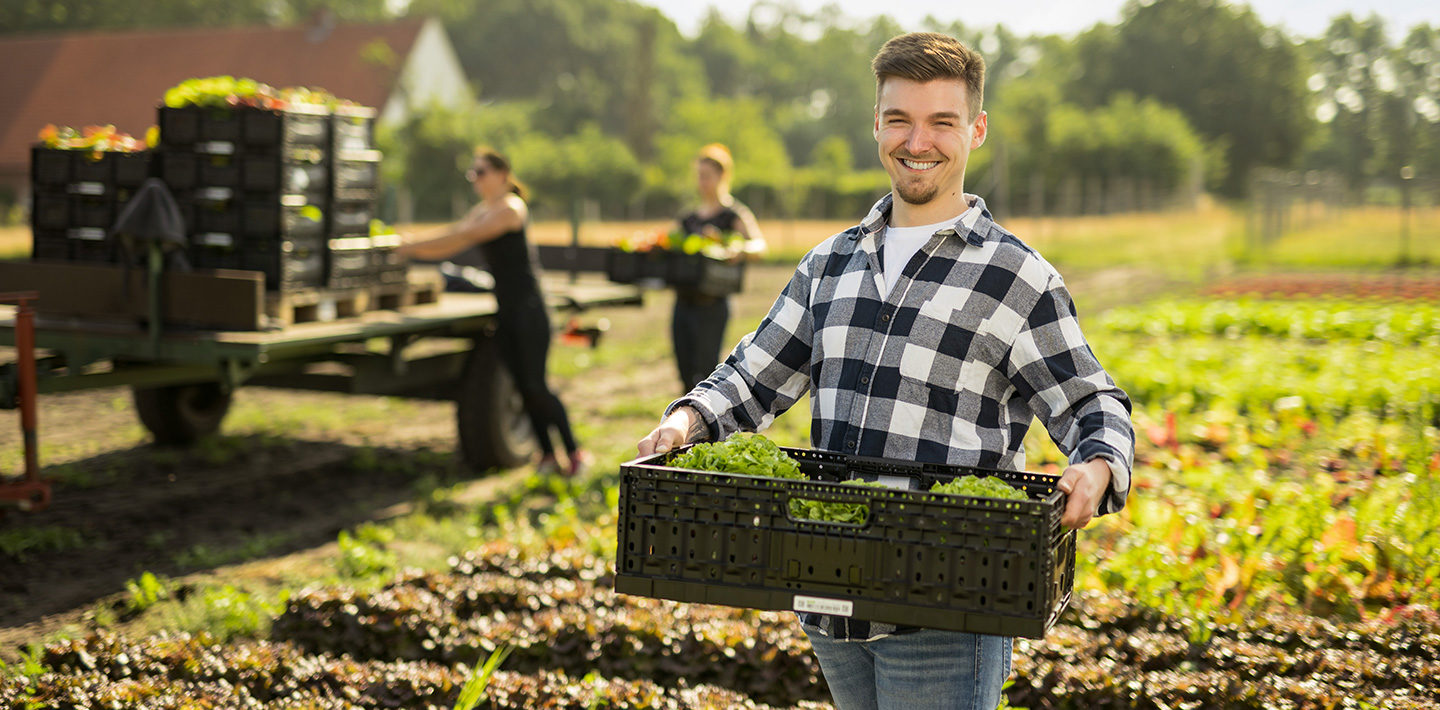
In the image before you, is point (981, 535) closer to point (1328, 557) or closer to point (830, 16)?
point (1328, 557)

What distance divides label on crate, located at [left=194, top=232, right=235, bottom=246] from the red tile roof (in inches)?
1326

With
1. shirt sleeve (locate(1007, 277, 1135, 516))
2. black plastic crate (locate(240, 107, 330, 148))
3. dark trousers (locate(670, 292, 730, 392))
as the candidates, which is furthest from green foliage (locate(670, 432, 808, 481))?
dark trousers (locate(670, 292, 730, 392))

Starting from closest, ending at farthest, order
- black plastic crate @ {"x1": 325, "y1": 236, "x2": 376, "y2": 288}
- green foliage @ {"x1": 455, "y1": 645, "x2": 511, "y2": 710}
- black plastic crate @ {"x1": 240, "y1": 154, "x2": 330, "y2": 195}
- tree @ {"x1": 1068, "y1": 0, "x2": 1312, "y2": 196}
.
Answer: green foliage @ {"x1": 455, "y1": 645, "x2": 511, "y2": 710}
black plastic crate @ {"x1": 240, "y1": 154, "x2": 330, "y2": 195}
black plastic crate @ {"x1": 325, "y1": 236, "x2": 376, "y2": 288}
tree @ {"x1": 1068, "y1": 0, "x2": 1312, "y2": 196}

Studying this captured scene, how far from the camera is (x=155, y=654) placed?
4.04 meters

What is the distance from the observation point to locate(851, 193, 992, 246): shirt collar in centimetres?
234

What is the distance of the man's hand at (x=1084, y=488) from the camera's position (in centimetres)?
Result: 207

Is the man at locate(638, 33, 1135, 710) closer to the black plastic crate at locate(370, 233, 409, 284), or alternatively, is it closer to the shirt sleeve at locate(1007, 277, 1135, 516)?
the shirt sleeve at locate(1007, 277, 1135, 516)

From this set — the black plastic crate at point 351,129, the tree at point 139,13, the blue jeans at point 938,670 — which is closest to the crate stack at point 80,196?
the black plastic crate at point 351,129

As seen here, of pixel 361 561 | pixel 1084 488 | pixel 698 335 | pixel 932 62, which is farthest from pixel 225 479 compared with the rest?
pixel 1084 488

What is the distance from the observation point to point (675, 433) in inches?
91.7

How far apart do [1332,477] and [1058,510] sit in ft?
19.5

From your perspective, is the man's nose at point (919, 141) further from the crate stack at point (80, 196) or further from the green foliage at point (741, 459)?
the crate stack at point (80, 196)

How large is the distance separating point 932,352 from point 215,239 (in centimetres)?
512

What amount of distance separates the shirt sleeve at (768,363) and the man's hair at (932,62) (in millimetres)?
444
